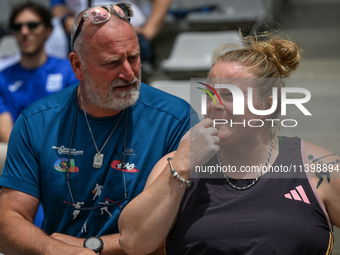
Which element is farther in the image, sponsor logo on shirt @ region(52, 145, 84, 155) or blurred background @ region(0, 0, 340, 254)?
blurred background @ region(0, 0, 340, 254)

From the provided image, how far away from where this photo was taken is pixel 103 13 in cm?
176

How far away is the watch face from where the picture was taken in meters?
1.62

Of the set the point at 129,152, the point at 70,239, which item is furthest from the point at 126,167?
the point at 70,239

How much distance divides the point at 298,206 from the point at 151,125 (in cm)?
74

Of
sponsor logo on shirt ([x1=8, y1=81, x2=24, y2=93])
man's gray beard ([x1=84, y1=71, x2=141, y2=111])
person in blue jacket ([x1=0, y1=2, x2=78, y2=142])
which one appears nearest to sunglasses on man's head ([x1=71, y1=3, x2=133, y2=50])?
man's gray beard ([x1=84, y1=71, x2=141, y2=111])

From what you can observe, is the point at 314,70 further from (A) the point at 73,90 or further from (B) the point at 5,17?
(B) the point at 5,17

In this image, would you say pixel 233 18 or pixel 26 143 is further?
pixel 233 18

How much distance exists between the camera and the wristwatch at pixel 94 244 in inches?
63.8

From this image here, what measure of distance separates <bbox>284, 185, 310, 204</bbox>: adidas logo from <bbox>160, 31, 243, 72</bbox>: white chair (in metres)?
2.49

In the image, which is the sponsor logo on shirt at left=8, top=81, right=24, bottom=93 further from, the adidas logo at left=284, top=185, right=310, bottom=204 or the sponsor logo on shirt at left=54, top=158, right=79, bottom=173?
the adidas logo at left=284, top=185, right=310, bottom=204

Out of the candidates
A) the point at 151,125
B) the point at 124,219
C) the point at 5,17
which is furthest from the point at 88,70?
the point at 5,17

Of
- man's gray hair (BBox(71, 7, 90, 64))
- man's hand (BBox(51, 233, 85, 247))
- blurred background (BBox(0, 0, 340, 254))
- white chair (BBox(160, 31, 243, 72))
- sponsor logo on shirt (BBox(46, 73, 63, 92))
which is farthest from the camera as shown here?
white chair (BBox(160, 31, 243, 72))

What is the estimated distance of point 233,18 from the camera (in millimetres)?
4598

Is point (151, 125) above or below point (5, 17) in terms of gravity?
above
